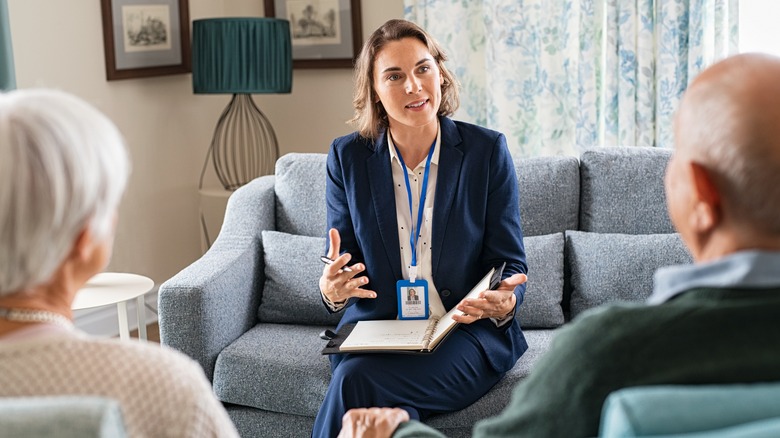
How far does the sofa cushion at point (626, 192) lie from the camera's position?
312 centimetres

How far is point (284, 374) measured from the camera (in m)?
2.81

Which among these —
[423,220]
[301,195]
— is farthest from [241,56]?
[423,220]

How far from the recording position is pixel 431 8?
4309 mm

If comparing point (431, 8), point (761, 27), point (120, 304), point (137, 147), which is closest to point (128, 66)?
point (137, 147)

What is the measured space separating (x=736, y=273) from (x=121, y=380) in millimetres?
784

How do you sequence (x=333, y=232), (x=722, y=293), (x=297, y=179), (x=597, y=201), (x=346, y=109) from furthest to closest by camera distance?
(x=346, y=109), (x=297, y=179), (x=597, y=201), (x=333, y=232), (x=722, y=293)

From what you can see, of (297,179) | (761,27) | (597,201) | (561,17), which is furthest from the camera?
(561,17)

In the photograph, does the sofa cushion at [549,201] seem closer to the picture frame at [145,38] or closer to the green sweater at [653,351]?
the green sweater at [653,351]

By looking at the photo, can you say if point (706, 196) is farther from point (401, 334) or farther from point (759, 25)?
point (759, 25)

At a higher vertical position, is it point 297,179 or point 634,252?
point 297,179

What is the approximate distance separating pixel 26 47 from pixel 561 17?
224 cm

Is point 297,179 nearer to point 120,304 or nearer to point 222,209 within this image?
point 120,304

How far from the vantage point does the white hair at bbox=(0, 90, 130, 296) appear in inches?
45.2

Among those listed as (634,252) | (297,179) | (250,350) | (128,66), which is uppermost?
(128,66)
